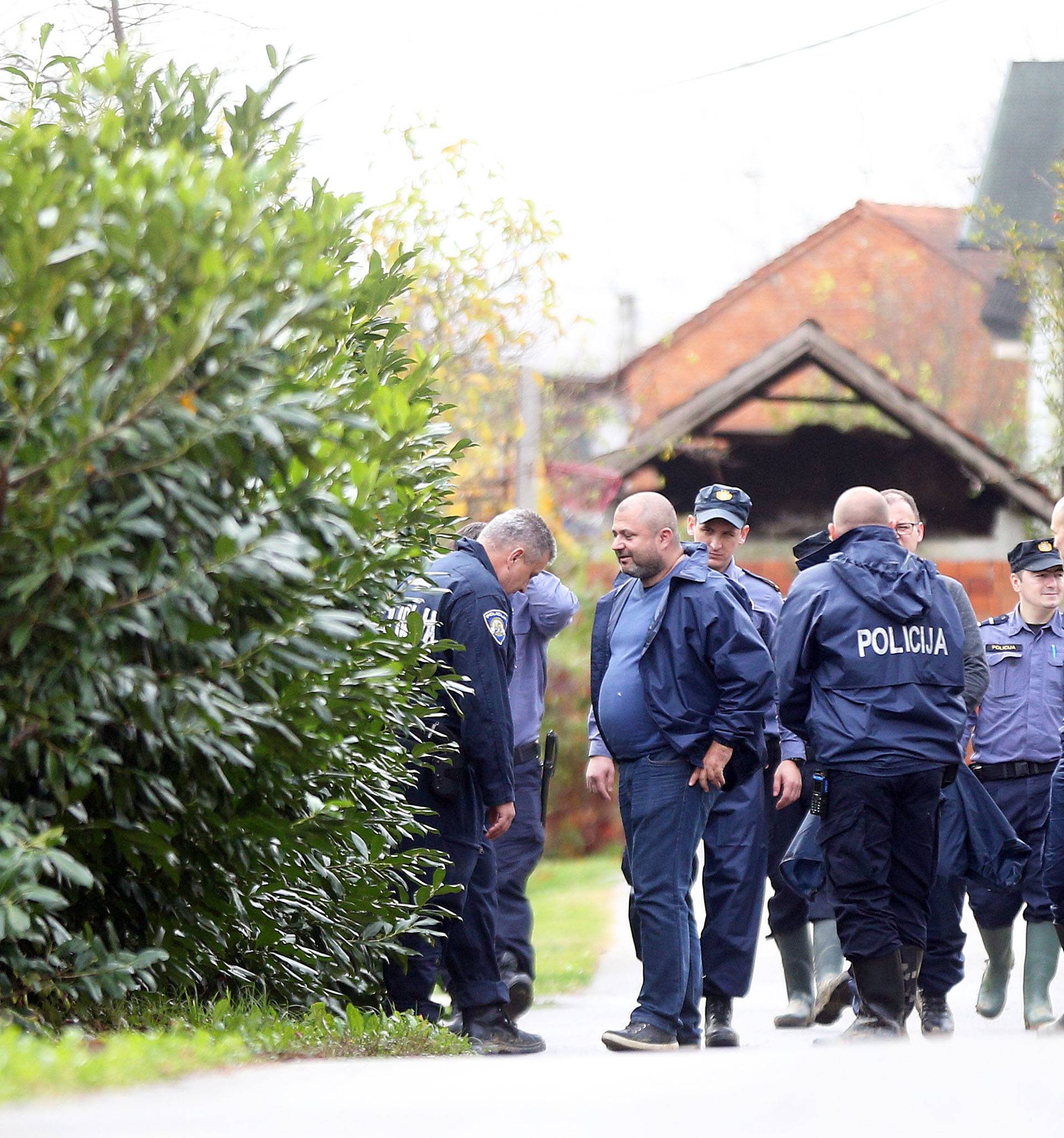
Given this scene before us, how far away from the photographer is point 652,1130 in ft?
12.6

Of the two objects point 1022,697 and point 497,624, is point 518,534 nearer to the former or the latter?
point 497,624

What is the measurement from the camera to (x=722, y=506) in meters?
8.28

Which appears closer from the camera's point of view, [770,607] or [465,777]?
[465,777]

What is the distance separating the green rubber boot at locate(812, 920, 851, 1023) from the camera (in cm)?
788

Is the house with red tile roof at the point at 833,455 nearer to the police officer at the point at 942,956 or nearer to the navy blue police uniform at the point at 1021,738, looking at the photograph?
the navy blue police uniform at the point at 1021,738

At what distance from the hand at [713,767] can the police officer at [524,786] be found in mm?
1605

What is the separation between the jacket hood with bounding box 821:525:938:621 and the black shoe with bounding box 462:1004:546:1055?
2222mm

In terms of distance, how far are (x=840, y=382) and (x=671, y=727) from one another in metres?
13.8

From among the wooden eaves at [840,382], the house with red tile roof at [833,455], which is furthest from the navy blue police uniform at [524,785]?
the wooden eaves at [840,382]

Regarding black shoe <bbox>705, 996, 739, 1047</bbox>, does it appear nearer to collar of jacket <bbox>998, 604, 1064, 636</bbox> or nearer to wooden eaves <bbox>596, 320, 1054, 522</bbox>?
collar of jacket <bbox>998, 604, 1064, 636</bbox>

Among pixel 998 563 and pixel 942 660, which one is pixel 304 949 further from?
pixel 998 563

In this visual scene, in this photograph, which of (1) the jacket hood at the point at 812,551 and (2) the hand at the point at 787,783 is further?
(2) the hand at the point at 787,783

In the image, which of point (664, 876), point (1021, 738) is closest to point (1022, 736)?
point (1021, 738)

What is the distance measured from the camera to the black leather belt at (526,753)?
8.35 metres
